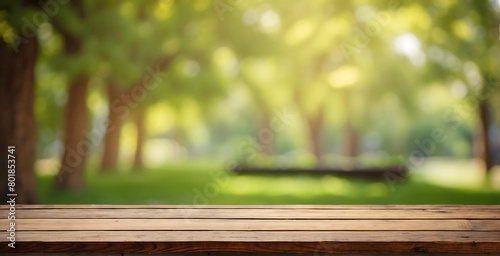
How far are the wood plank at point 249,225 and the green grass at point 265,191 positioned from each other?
286 inches

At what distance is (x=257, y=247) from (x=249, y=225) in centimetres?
34

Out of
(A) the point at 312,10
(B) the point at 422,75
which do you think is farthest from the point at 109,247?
(B) the point at 422,75

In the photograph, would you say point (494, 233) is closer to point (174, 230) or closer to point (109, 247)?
point (174, 230)

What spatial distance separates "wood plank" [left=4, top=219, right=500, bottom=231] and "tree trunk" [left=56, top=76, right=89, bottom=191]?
7.97 meters

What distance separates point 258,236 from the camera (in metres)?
2.58

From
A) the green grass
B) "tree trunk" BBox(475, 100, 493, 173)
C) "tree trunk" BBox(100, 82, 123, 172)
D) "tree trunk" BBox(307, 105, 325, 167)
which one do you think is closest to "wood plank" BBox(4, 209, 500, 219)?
the green grass

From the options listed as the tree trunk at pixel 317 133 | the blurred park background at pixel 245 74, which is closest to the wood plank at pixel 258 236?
the blurred park background at pixel 245 74

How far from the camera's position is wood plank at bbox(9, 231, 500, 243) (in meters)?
Answer: 2.51

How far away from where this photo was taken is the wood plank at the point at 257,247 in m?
2.48

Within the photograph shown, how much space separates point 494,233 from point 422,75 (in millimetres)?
13739

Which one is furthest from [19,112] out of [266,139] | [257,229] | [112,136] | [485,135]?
[266,139]

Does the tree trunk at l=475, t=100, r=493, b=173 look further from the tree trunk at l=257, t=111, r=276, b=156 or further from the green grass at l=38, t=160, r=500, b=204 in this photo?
Result: the tree trunk at l=257, t=111, r=276, b=156

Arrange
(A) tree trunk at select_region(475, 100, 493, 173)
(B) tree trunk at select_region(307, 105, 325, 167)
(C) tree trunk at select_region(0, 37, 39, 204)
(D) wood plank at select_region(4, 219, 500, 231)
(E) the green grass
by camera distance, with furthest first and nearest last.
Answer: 1. (B) tree trunk at select_region(307, 105, 325, 167)
2. (A) tree trunk at select_region(475, 100, 493, 173)
3. (E) the green grass
4. (C) tree trunk at select_region(0, 37, 39, 204)
5. (D) wood plank at select_region(4, 219, 500, 231)

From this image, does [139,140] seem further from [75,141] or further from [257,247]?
[257,247]
